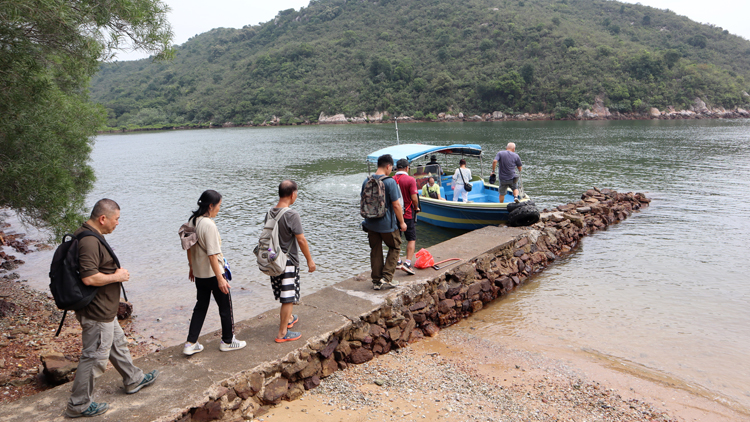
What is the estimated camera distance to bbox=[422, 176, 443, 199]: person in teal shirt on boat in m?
16.9

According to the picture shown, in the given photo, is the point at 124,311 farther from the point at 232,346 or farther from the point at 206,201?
the point at 206,201

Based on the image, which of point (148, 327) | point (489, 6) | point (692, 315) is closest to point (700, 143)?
point (692, 315)

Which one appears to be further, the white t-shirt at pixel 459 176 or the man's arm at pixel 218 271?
the white t-shirt at pixel 459 176

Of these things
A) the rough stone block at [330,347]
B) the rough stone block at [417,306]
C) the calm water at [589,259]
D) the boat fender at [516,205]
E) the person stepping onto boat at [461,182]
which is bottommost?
the calm water at [589,259]

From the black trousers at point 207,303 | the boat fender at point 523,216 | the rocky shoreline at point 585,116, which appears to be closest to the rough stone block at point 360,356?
the black trousers at point 207,303

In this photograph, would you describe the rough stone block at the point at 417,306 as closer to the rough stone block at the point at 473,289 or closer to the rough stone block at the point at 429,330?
the rough stone block at the point at 429,330

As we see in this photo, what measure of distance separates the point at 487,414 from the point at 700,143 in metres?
48.6

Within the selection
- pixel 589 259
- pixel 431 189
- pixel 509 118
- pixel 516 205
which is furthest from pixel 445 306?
pixel 509 118

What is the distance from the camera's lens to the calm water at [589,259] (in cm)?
816

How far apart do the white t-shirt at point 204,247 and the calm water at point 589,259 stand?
4.51m

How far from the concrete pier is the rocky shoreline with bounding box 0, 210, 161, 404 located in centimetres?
142

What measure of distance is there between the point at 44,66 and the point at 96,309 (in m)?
5.73

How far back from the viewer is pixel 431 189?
17.0 m

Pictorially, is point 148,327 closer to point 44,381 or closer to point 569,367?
point 44,381
